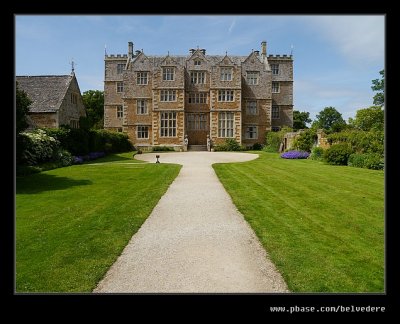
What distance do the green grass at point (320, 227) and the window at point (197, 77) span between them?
2904 cm

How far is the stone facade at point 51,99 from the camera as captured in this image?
84.2ft

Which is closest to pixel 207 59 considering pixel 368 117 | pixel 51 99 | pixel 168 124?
pixel 168 124

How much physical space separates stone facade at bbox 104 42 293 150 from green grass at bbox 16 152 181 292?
26.6 m

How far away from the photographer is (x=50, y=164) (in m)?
19.2

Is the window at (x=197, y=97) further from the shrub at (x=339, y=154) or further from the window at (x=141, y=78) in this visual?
the shrub at (x=339, y=154)

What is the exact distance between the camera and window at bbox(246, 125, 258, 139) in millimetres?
42438

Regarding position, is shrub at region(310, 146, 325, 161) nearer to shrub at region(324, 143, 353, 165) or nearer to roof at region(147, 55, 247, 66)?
shrub at region(324, 143, 353, 165)

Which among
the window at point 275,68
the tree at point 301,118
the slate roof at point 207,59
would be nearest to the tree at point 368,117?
the tree at point 301,118

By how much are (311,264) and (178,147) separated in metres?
35.1

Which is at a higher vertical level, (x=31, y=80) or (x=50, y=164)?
(x=31, y=80)
